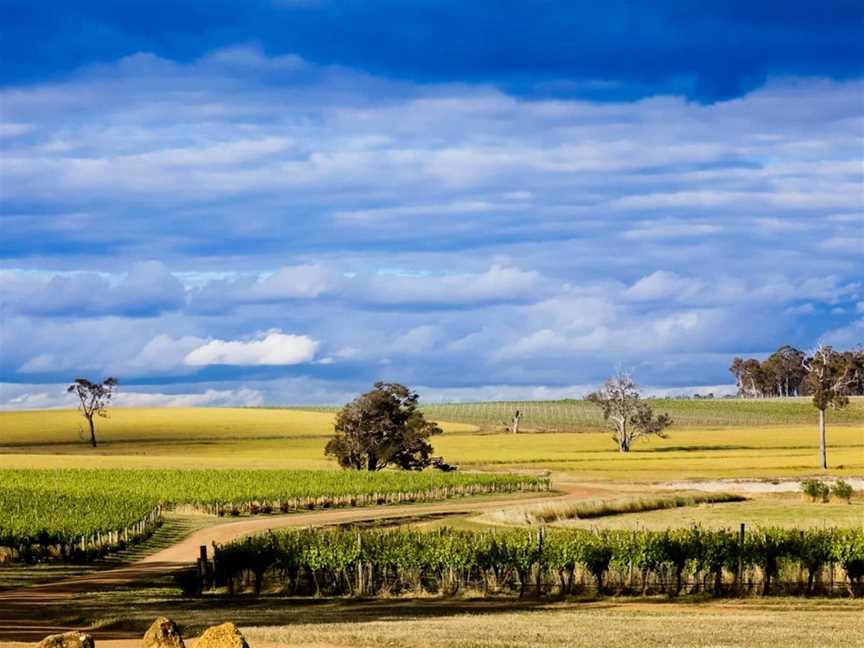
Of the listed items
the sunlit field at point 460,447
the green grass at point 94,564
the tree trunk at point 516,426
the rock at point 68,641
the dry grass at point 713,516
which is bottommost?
the green grass at point 94,564

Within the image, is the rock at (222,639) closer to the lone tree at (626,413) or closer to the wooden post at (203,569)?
the wooden post at (203,569)

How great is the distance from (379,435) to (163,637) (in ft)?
309

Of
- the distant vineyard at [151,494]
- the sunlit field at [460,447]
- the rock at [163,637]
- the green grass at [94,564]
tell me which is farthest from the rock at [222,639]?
the sunlit field at [460,447]

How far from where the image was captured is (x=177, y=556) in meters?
57.3

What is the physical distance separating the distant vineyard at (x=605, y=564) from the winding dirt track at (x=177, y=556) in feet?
31.2

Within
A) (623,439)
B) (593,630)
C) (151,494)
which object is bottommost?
(593,630)

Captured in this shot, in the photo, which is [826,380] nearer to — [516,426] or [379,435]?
[379,435]

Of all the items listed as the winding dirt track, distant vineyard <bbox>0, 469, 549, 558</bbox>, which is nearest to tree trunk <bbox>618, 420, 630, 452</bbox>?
the winding dirt track

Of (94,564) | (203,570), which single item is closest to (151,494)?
(94,564)

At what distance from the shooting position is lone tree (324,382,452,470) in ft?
380

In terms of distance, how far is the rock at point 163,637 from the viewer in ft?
74.5

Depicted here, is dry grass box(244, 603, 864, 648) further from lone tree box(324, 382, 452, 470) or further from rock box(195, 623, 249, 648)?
lone tree box(324, 382, 452, 470)

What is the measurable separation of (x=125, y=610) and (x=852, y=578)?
2328 cm

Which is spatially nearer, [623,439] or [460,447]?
[623,439]
